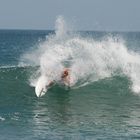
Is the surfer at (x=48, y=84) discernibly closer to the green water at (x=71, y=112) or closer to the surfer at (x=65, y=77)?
the surfer at (x=65, y=77)

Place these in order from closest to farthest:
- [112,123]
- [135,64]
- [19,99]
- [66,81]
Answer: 1. [112,123]
2. [19,99]
3. [66,81]
4. [135,64]

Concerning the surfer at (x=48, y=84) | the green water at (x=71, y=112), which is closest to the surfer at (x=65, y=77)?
the surfer at (x=48, y=84)

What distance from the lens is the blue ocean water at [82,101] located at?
22188mm

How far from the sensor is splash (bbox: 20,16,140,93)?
33.4m

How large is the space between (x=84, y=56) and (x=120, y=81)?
3132mm

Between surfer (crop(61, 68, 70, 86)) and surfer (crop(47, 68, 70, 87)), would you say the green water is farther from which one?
surfer (crop(61, 68, 70, 86))

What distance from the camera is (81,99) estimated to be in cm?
2989

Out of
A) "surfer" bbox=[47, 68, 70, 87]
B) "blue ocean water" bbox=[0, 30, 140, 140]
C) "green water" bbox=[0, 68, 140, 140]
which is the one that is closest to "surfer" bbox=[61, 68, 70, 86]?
"surfer" bbox=[47, 68, 70, 87]

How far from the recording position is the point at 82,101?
29.3 m

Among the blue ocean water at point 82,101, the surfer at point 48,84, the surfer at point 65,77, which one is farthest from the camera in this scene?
the surfer at point 65,77

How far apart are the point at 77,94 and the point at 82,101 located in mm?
1715

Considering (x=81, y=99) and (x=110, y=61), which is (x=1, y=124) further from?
(x=110, y=61)

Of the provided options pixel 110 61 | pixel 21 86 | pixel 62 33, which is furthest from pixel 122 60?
pixel 21 86

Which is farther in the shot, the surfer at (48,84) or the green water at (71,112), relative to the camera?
the surfer at (48,84)
